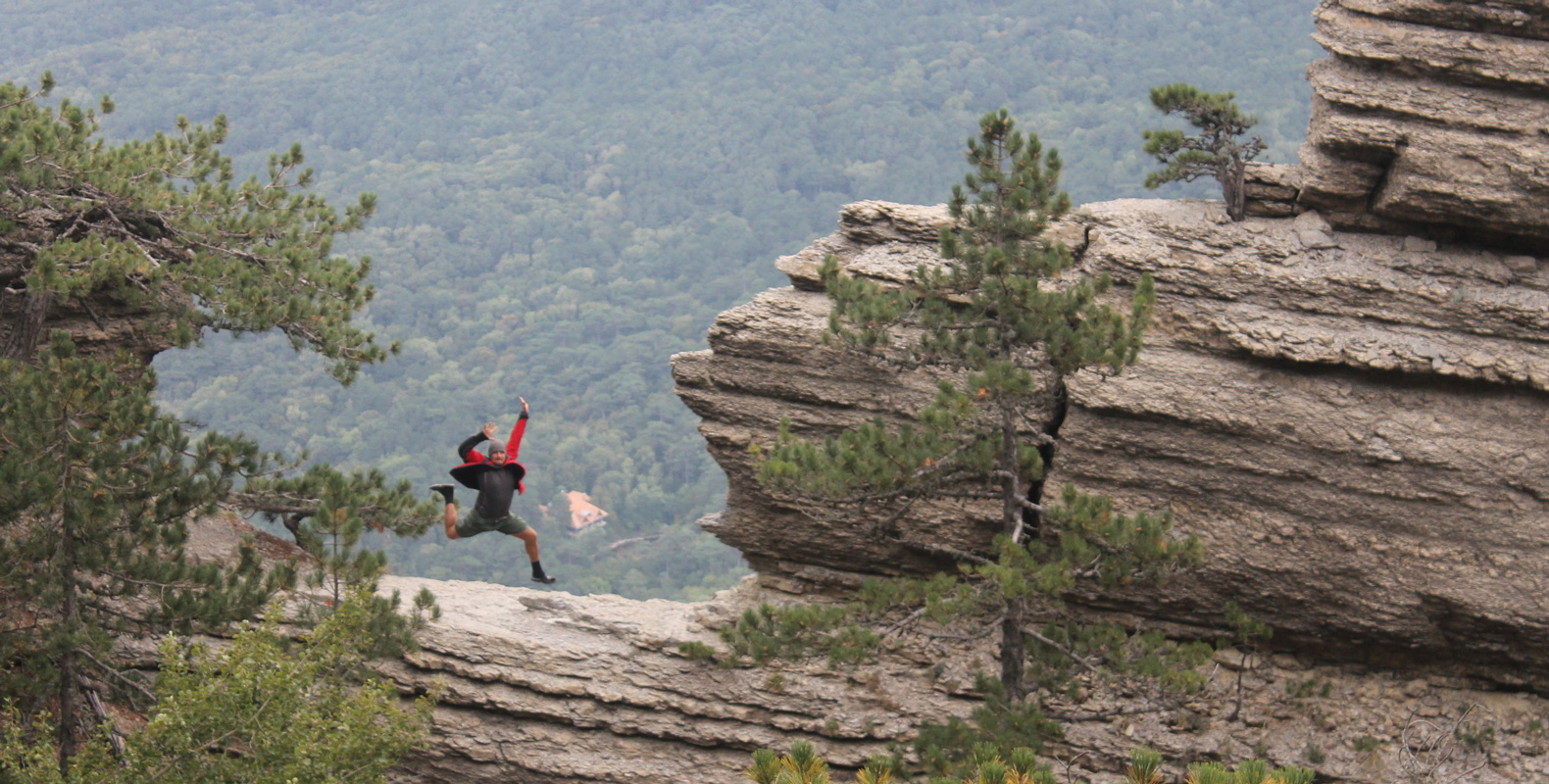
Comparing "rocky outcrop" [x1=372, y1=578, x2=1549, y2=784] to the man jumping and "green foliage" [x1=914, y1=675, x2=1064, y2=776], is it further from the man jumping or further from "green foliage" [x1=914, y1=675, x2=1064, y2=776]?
"green foliage" [x1=914, y1=675, x2=1064, y2=776]

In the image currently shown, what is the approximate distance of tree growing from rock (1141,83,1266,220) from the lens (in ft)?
47.4

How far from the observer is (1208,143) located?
14633 millimetres

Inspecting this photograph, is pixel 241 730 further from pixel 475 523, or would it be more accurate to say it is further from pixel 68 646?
pixel 475 523

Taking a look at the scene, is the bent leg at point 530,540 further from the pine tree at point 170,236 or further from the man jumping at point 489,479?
the pine tree at point 170,236

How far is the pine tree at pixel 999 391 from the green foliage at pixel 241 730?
13.9 feet

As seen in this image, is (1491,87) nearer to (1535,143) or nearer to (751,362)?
(1535,143)

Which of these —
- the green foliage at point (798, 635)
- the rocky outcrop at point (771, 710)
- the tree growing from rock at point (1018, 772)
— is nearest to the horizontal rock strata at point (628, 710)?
the rocky outcrop at point (771, 710)

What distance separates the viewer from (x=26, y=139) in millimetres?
12297

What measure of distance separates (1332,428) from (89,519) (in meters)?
11.8

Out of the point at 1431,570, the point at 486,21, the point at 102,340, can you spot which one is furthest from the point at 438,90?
the point at 1431,570

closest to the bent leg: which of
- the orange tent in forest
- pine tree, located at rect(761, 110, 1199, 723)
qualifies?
pine tree, located at rect(761, 110, 1199, 723)

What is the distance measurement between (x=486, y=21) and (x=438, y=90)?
9.90 meters

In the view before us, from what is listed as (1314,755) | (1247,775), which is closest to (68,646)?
(1247,775)

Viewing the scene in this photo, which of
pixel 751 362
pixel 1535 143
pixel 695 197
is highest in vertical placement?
pixel 1535 143
